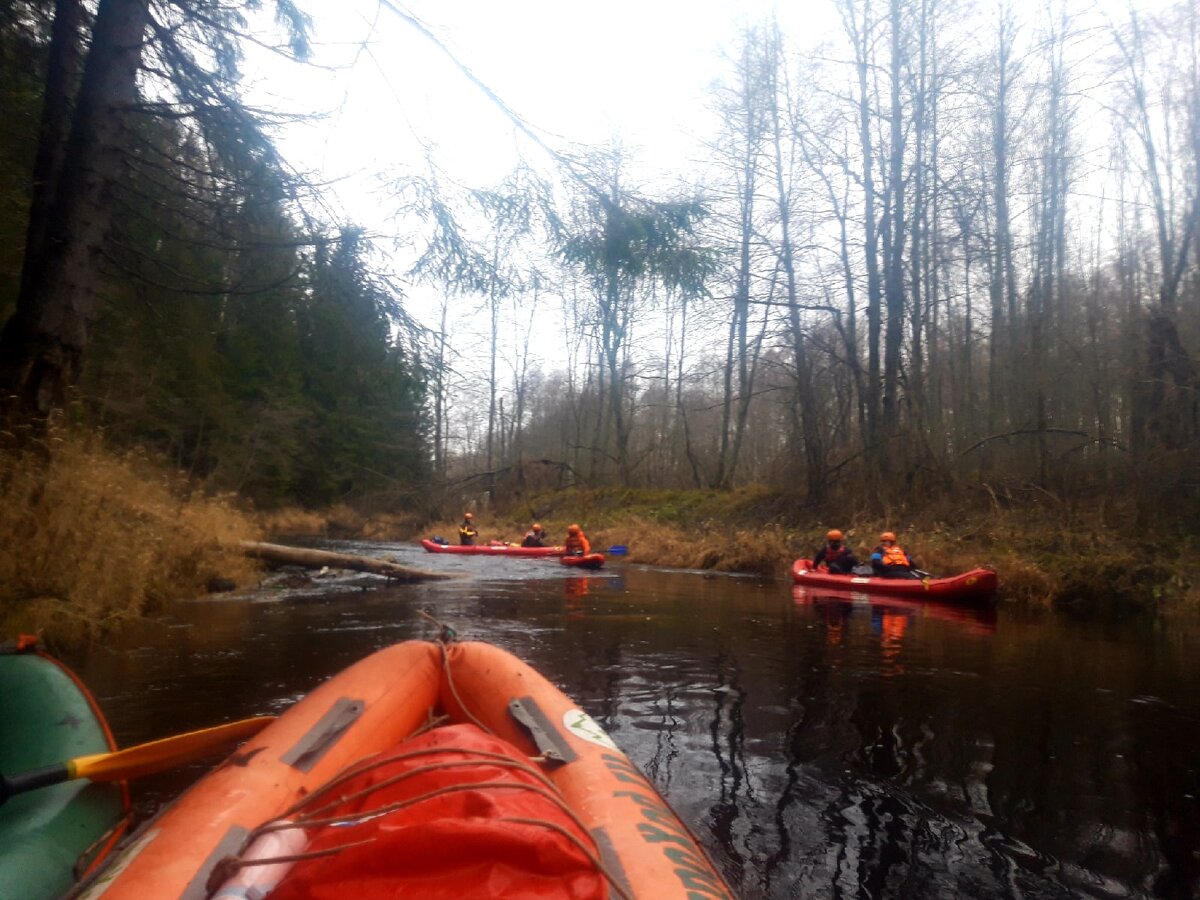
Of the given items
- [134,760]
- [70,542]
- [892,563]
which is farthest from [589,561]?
[134,760]

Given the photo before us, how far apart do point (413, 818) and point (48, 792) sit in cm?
186

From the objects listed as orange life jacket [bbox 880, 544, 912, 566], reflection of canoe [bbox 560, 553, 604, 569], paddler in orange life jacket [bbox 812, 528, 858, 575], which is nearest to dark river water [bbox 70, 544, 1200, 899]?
orange life jacket [bbox 880, 544, 912, 566]

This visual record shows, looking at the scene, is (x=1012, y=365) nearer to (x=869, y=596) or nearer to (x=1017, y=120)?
(x=1017, y=120)

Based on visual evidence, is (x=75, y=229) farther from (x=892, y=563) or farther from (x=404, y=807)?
(x=892, y=563)

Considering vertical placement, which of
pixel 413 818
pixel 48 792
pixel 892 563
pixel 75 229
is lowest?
pixel 48 792

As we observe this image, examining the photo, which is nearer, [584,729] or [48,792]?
[48,792]

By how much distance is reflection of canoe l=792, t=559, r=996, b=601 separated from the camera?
36.8ft

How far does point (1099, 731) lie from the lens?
529 cm

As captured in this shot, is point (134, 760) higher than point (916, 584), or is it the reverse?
point (916, 584)

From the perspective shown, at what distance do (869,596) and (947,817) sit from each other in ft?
29.9

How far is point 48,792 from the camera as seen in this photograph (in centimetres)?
290

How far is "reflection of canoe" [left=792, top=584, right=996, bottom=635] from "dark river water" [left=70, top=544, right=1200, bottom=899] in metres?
0.11

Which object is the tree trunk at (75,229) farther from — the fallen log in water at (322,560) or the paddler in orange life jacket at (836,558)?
the paddler in orange life jacket at (836,558)

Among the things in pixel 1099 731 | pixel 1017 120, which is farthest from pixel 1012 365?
pixel 1099 731
